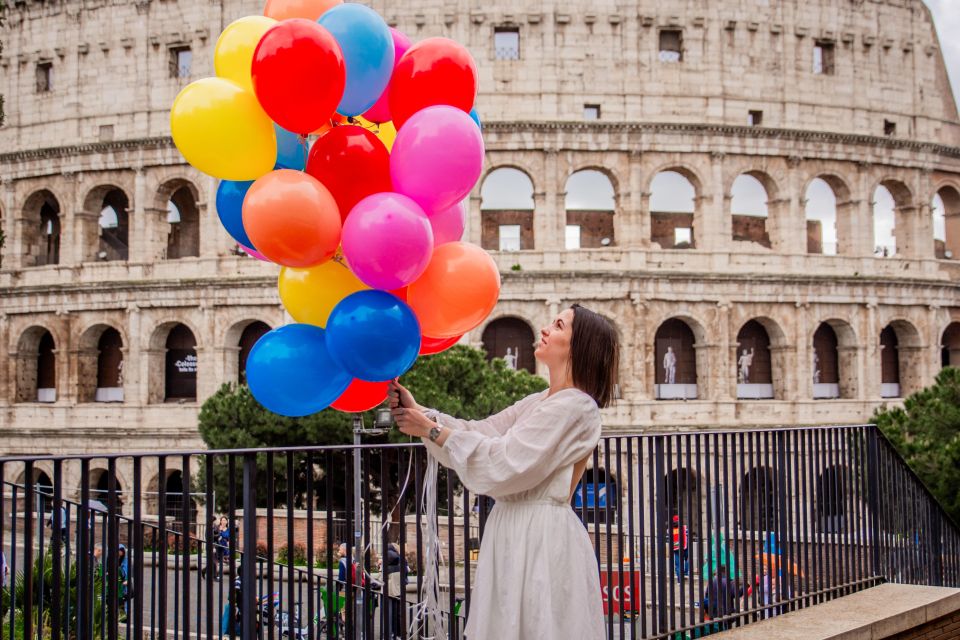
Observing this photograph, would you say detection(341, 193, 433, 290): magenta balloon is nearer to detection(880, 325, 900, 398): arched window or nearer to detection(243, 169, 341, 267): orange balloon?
detection(243, 169, 341, 267): orange balloon

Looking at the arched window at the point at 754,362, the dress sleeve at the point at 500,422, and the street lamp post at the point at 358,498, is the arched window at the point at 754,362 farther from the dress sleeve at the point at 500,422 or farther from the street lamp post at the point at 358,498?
the dress sleeve at the point at 500,422

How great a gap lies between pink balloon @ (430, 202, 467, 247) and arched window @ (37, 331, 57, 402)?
86.7ft

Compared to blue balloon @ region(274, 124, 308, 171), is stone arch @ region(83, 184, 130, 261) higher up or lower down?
higher up

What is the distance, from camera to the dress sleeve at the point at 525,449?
10.8ft

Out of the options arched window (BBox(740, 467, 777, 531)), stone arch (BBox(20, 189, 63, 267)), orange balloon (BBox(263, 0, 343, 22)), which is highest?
stone arch (BBox(20, 189, 63, 267))

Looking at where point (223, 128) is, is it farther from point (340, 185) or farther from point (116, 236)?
point (116, 236)

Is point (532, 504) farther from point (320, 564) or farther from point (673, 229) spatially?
point (673, 229)

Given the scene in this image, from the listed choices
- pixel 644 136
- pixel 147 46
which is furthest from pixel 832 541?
pixel 147 46

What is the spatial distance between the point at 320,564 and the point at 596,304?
35.7 feet

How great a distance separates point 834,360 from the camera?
26.5m

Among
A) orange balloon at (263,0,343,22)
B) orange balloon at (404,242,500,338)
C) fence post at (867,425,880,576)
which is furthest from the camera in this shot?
fence post at (867,425,880,576)

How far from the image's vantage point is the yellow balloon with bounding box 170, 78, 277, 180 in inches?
160

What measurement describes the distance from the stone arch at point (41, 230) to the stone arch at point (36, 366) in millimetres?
2363

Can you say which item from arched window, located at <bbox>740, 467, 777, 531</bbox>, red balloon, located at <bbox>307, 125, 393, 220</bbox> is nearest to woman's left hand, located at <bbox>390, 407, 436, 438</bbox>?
red balloon, located at <bbox>307, 125, 393, 220</bbox>
